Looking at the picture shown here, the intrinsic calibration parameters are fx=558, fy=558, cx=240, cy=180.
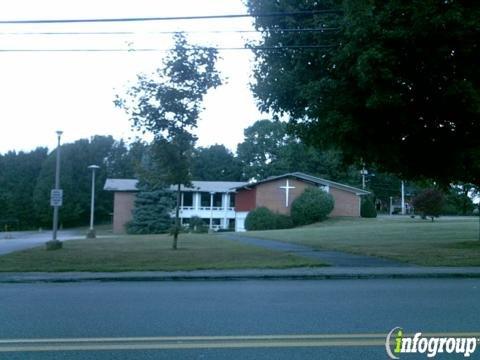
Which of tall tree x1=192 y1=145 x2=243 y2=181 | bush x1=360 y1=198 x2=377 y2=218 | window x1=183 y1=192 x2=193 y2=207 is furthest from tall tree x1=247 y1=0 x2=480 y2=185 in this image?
tall tree x1=192 y1=145 x2=243 y2=181

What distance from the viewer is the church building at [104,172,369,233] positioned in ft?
188

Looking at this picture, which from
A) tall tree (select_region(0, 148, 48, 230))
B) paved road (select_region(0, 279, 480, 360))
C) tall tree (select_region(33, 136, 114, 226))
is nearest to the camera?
paved road (select_region(0, 279, 480, 360))

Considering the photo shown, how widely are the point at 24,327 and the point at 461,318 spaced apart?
6.10 meters

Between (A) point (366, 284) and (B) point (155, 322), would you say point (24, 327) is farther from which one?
(A) point (366, 284)

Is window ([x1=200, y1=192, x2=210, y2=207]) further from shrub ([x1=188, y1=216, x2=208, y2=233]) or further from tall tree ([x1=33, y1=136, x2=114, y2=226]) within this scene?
tall tree ([x1=33, y1=136, x2=114, y2=226])

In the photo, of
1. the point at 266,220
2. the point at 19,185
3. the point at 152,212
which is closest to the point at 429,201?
the point at 266,220

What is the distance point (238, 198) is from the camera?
6188 centimetres

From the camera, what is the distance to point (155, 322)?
777 cm

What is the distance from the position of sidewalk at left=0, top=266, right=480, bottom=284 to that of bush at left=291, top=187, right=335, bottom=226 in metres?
39.1

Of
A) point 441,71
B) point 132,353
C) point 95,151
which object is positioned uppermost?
point 95,151

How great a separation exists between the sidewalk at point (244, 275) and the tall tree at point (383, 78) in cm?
468

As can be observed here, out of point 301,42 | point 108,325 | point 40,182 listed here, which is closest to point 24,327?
point 108,325

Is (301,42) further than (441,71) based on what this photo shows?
Yes

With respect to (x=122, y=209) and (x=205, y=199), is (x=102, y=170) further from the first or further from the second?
(x=205, y=199)
